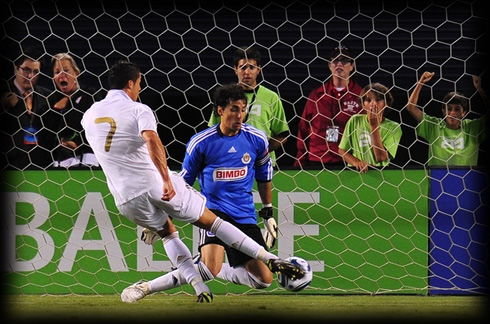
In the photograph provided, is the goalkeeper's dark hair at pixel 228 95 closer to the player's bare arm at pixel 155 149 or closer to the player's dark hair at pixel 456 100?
the player's bare arm at pixel 155 149

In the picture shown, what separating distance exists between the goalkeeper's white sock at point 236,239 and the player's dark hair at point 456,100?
2.19 m

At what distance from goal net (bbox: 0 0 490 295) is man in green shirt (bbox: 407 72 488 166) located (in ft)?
0.24

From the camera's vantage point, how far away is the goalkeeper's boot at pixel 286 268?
18.5ft

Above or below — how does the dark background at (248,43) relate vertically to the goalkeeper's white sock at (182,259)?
above

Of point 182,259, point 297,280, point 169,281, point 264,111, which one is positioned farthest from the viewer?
point 264,111

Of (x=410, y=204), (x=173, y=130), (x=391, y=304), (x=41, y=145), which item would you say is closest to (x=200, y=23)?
(x=173, y=130)

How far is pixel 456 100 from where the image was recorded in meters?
6.96

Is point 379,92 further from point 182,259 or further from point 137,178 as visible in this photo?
point 137,178

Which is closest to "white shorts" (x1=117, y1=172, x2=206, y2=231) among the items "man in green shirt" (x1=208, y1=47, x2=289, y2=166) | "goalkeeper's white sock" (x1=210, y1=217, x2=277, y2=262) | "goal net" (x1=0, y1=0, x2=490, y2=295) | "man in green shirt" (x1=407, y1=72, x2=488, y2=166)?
A: "goalkeeper's white sock" (x1=210, y1=217, x2=277, y2=262)

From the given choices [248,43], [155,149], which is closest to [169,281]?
[155,149]

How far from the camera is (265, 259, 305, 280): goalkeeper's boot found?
5.64 metres

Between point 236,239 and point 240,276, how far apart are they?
0.75 m

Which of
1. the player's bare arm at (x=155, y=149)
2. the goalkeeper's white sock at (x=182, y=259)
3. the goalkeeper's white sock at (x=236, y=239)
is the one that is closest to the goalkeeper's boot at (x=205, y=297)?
the goalkeeper's white sock at (x=182, y=259)

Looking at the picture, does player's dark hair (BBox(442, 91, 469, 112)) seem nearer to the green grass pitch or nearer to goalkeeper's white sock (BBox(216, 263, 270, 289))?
the green grass pitch
